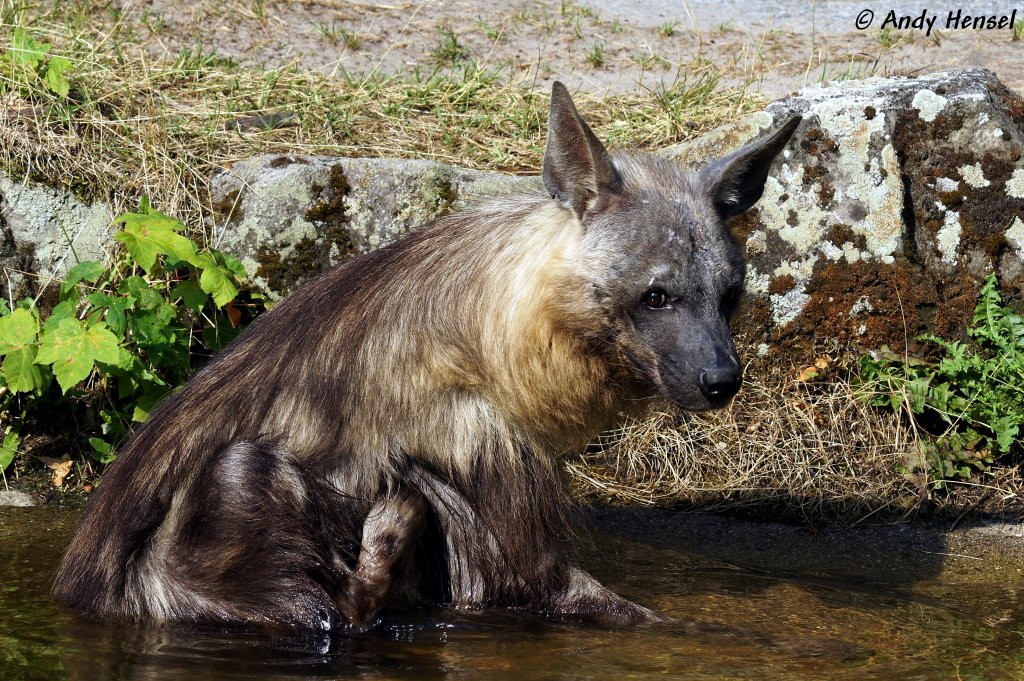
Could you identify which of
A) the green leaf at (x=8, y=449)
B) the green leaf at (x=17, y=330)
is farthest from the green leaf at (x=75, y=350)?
the green leaf at (x=8, y=449)

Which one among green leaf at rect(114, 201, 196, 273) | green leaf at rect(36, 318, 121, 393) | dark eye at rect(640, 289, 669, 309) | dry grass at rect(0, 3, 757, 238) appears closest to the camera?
dark eye at rect(640, 289, 669, 309)

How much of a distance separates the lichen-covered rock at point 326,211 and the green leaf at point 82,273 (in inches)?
27.9

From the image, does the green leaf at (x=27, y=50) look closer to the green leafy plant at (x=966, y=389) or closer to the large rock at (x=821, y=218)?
the large rock at (x=821, y=218)

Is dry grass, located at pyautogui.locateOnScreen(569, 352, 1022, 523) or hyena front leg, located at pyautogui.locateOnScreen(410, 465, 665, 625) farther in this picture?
dry grass, located at pyautogui.locateOnScreen(569, 352, 1022, 523)

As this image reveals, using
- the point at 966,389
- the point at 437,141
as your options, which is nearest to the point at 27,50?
the point at 437,141

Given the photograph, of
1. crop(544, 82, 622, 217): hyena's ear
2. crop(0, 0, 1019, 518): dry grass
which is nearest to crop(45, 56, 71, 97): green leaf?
crop(0, 0, 1019, 518): dry grass

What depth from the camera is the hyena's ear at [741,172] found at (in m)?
4.16

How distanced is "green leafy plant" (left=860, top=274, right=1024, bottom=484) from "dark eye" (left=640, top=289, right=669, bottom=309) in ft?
7.65

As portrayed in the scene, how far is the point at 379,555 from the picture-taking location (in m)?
3.98

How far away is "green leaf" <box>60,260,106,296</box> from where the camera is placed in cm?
552

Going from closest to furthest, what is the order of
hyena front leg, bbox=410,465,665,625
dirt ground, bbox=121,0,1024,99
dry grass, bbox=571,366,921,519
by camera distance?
hyena front leg, bbox=410,465,665,625 < dry grass, bbox=571,366,921,519 < dirt ground, bbox=121,0,1024,99

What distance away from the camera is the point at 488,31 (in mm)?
9031

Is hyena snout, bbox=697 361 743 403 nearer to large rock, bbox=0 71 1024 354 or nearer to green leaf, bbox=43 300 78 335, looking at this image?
large rock, bbox=0 71 1024 354

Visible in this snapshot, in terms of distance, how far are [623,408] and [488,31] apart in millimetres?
5481
